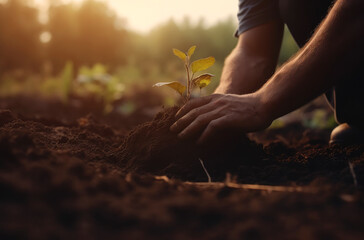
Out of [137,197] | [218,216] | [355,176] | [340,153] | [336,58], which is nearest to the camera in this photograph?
[218,216]

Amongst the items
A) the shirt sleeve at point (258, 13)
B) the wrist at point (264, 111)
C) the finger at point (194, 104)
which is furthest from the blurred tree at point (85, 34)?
the wrist at point (264, 111)

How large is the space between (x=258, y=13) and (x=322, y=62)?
1.19 m

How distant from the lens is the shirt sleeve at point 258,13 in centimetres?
251

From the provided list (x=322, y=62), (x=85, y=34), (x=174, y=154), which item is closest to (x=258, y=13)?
(x=322, y=62)

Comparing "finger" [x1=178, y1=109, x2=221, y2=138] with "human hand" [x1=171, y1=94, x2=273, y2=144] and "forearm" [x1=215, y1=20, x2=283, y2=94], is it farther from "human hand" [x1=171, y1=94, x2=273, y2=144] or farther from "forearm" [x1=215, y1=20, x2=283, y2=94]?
"forearm" [x1=215, y1=20, x2=283, y2=94]

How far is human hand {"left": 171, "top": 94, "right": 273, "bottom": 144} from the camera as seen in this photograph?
1512 mm

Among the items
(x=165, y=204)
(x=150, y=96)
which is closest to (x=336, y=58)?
(x=165, y=204)

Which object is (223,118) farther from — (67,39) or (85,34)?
(85,34)

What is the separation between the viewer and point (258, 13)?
8.25ft

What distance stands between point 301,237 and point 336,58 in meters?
0.97

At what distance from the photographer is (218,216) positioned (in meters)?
0.90

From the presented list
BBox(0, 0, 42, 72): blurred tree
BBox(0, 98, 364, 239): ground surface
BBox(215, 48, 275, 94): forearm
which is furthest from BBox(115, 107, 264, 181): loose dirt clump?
BBox(0, 0, 42, 72): blurred tree

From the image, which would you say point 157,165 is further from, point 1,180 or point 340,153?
point 340,153

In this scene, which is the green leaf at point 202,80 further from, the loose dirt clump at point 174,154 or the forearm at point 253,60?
the forearm at point 253,60
